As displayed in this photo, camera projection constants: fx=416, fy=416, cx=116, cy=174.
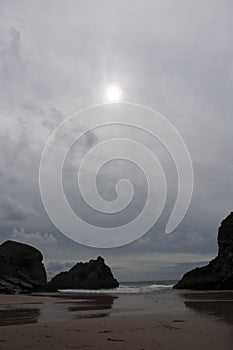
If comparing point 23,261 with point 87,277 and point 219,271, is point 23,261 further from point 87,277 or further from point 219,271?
point 219,271

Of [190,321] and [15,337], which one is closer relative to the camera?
[15,337]

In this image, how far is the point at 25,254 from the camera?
4338 inches

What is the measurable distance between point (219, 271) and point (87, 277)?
41.2 metres

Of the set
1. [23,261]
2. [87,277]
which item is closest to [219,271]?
[87,277]

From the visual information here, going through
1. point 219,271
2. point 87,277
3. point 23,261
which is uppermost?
point 23,261

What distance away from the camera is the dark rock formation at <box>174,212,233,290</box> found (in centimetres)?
6594

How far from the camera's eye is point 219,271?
71812mm

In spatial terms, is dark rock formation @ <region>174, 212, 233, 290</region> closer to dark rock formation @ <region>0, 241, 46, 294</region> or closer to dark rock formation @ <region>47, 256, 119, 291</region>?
dark rock formation @ <region>47, 256, 119, 291</region>

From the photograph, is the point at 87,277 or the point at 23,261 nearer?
the point at 87,277

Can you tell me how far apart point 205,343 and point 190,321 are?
598 centimetres

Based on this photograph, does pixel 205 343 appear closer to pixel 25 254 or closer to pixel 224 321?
pixel 224 321

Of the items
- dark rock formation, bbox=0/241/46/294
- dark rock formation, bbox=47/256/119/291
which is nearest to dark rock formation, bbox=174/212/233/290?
dark rock formation, bbox=47/256/119/291

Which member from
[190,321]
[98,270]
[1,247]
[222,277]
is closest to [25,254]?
[1,247]

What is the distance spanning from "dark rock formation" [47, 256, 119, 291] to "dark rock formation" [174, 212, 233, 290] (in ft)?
92.9
